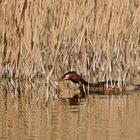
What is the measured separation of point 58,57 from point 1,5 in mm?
1024

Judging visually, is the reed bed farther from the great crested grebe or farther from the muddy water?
the muddy water

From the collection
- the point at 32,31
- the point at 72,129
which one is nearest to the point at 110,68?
the point at 32,31

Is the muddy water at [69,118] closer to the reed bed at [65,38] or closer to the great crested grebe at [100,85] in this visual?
the great crested grebe at [100,85]

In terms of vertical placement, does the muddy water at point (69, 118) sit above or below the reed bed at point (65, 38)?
below

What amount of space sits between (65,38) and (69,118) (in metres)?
2.25

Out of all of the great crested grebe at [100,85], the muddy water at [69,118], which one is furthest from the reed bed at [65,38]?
the muddy water at [69,118]

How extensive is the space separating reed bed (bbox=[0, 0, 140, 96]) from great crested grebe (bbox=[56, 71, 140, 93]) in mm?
96

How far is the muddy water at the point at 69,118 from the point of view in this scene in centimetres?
626

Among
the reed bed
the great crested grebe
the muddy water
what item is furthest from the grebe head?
the muddy water

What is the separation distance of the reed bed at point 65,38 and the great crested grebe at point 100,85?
0.31 feet

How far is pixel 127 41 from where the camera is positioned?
9.27m

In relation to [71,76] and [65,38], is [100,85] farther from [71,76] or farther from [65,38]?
[65,38]

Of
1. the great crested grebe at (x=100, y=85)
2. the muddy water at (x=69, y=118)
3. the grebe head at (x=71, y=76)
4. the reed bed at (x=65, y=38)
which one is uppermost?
the reed bed at (x=65, y=38)

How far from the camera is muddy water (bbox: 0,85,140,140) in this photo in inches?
246
